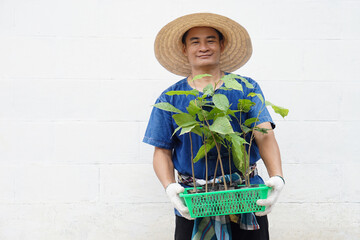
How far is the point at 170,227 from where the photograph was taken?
6.93 feet

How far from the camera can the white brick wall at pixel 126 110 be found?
6.83 feet

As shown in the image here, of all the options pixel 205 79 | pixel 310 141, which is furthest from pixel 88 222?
pixel 310 141

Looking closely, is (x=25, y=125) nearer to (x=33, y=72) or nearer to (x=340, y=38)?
(x=33, y=72)

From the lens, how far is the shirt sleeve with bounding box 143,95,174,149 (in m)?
1.58

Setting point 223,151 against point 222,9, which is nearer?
point 223,151

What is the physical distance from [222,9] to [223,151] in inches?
35.5

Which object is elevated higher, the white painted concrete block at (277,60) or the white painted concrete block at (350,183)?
the white painted concrete block at (277,60)

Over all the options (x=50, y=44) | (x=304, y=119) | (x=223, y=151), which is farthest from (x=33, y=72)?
(x=304, y=119)

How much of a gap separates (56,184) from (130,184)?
381mm

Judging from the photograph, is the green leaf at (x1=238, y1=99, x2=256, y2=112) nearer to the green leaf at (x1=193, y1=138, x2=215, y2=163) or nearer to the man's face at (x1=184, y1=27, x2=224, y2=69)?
the green leaf at (x1=193, y1=138, x2=215, y2=163)

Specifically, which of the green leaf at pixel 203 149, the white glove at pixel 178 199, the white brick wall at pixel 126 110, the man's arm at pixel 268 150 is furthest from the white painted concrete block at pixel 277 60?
the white glove at pixel 178 199

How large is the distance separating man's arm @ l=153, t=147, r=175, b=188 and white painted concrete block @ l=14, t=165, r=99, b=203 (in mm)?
605

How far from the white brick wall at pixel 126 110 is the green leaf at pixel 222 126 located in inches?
34.9

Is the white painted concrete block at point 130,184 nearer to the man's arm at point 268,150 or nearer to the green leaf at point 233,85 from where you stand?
the man's arm at point 268,150
